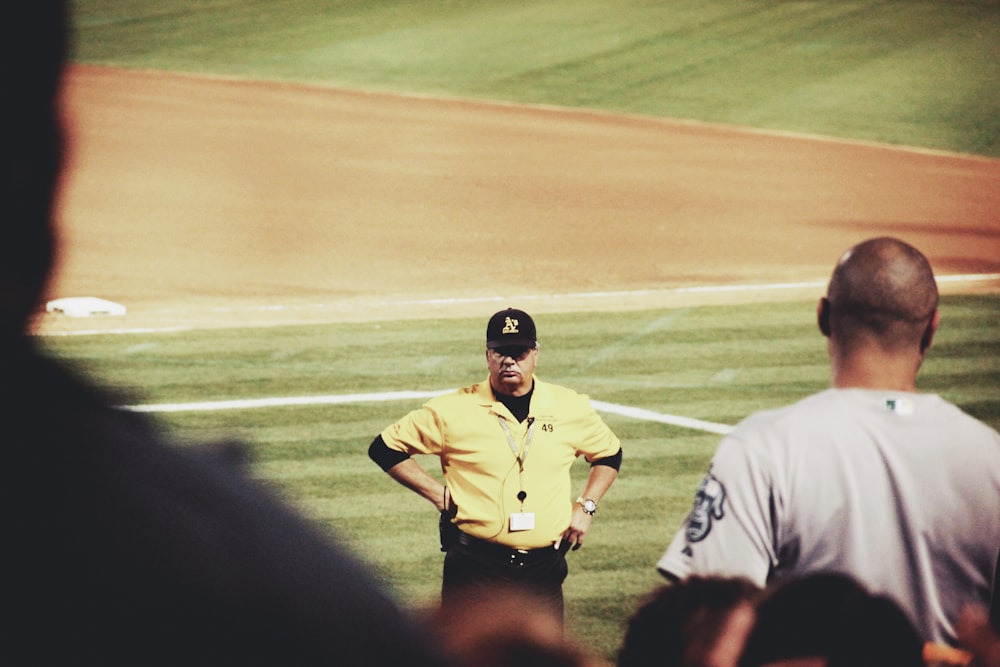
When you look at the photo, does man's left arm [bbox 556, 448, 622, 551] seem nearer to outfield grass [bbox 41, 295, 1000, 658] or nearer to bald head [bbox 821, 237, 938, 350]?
outfield grass [bbox 41, 295, 1000, 658]

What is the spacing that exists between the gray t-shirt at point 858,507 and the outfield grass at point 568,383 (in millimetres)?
4301

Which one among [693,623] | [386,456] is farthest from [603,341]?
[693,623]

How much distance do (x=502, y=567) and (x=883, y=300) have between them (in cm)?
373

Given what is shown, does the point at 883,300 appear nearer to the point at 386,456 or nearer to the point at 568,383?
the point at 386,456

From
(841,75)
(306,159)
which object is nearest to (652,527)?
(306,159)

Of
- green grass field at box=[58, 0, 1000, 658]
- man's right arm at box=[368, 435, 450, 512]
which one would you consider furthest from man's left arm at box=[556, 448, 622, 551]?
green grass field at box=[58, 0, 1000, 658]

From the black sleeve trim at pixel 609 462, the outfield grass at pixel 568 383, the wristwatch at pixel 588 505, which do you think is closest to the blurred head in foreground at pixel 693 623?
the wristwatch at pixel 588 505

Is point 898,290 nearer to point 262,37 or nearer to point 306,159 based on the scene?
point 306,159

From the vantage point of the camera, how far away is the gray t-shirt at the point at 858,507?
311 cm

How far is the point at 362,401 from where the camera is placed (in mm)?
11875

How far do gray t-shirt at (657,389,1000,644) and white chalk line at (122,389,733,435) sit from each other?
782 centimetres

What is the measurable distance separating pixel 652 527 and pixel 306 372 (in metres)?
4.93

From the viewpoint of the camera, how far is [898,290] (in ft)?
10.9

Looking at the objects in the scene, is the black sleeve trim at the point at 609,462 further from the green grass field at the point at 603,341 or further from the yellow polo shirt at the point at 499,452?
the green grass field at the point at 603,341
